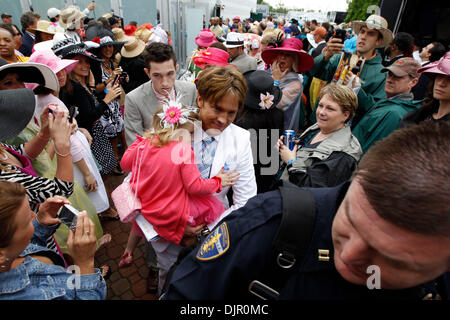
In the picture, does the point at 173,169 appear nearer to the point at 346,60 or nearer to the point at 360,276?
the point at 360,276

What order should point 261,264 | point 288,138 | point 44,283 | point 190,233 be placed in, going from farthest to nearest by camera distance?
point 288,138, point 190,233, point 44,283, point 261,264

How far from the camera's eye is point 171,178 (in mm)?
1670

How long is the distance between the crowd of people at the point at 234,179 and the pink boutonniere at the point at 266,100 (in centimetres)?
1

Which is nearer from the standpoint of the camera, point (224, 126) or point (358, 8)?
point (224, 126)

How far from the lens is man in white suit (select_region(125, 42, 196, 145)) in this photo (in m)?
2.87

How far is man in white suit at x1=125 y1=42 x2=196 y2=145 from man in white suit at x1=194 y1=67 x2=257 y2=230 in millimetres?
1162

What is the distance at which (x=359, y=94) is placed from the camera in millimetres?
3453

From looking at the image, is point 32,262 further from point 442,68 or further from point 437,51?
point 437,51

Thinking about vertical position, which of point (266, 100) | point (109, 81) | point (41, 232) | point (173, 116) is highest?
point (173, 116)

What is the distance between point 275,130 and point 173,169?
156cm

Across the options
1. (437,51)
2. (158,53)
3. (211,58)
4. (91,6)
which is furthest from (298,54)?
(91,6)

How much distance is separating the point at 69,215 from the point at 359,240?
1712 millimetres
